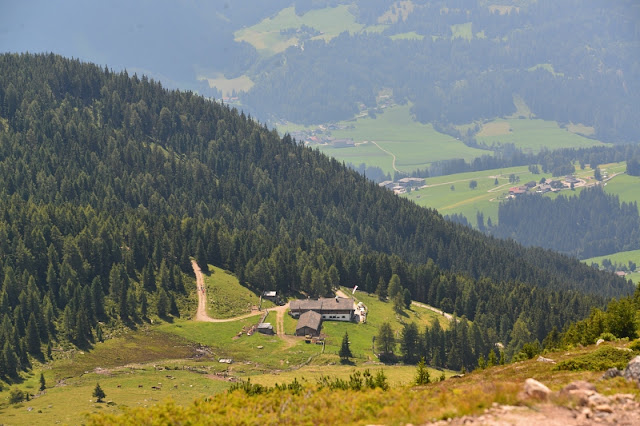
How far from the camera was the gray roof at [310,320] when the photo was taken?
155 meters

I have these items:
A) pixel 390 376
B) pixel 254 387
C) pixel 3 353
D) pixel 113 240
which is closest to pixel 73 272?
pixel 113 240

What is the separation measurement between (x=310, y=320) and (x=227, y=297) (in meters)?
27.7

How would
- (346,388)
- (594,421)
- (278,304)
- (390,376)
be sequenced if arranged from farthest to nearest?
1. (278,304)
2. (390,376)
3. (346,388)
4. (594,421)

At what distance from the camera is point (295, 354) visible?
142 m

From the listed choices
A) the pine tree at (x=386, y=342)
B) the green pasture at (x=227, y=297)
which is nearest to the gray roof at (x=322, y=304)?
the green pasture at (x=227, y=297)

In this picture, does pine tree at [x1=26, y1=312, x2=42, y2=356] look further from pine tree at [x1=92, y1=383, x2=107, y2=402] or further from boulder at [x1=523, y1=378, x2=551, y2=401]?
boulder at [x1=523, y1=378, x2=551, y2=401]

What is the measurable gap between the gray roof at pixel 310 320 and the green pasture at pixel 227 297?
16.3 metres

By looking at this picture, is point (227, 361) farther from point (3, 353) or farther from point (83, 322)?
point (3, 353)

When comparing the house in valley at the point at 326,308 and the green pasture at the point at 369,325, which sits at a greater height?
the house in valley at the point at 326,308

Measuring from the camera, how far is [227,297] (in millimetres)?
174375

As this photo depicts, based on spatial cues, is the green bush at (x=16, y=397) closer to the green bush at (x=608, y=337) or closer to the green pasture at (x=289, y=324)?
the green pasture at (x=289, y=324)

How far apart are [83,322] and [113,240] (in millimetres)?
43308

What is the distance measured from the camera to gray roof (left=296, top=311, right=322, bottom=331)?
155 metres

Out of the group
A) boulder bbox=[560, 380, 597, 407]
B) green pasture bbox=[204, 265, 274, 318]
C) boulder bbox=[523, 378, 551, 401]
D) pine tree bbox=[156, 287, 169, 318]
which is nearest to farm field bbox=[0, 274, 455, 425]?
pine tree bbox=[156, 287, 169, 318]
